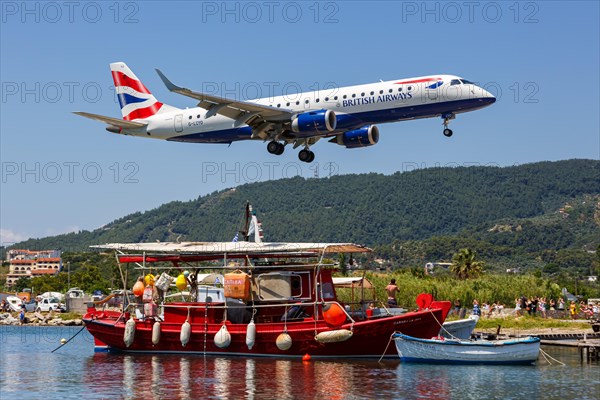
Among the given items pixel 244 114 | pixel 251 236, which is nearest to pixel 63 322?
pixel 244 114

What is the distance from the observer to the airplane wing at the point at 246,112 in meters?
43.3

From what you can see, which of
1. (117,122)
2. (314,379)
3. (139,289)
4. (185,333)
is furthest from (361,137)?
(314,379)

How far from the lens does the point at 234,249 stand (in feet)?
113

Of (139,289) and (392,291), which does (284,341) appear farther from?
(139,289)

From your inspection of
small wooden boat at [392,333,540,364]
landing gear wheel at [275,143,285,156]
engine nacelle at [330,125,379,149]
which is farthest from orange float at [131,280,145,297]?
engine nacelle at [330,125,379,149]

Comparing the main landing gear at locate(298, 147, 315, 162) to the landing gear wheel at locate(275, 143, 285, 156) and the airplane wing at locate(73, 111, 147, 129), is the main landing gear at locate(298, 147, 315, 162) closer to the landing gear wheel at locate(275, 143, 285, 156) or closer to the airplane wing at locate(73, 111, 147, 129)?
the landing gear wheel at locate(275, 143, 285, 156)

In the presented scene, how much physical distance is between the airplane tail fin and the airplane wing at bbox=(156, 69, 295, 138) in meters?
8.47

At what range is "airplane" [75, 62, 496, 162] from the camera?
4359 cm

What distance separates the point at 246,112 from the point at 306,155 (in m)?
4.81

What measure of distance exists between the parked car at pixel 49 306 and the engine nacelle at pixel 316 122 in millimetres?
41885

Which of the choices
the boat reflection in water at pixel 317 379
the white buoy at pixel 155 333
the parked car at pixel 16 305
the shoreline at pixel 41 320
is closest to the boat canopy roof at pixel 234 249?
the white buoy at pixel 155 333

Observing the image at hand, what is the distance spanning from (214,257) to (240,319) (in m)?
2.59

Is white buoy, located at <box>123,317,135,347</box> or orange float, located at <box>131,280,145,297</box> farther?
white buoy, located at <box>123,317,135,347</box>

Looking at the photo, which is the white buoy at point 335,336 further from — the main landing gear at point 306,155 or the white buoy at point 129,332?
the main landing gear at point 306,155
